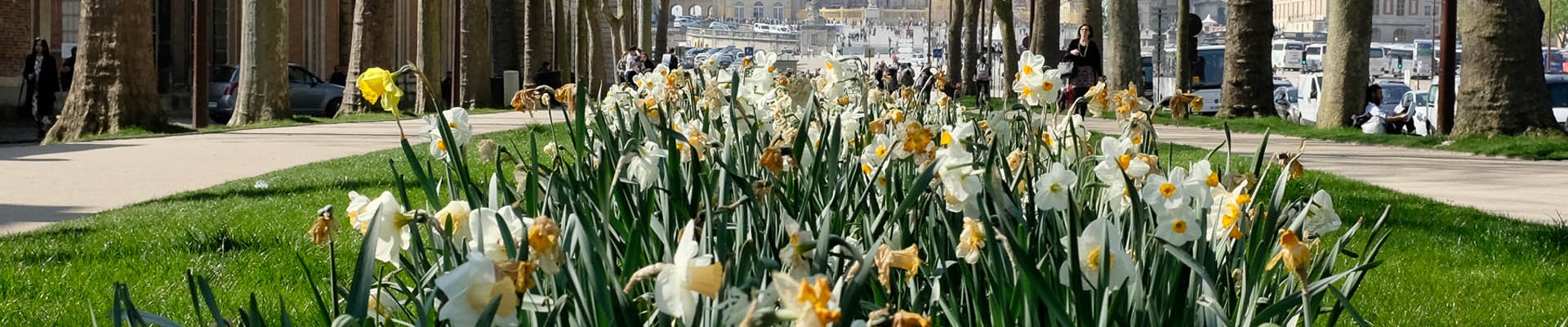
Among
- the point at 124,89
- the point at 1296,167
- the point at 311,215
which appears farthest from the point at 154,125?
the point at 1296,167

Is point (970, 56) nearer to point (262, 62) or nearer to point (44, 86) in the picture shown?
point (262, 62)

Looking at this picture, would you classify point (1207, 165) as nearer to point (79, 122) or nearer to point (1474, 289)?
point (1474, 289)

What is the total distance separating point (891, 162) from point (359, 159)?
9.33 metres

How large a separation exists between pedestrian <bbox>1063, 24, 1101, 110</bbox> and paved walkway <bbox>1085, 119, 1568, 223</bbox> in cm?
126

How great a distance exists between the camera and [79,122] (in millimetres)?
17422

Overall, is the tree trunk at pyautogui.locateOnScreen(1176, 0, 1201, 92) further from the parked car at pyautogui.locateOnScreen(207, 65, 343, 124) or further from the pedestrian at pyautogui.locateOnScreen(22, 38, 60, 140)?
the pedestrian at pyautogui.locateOnScreen(22, 38, 60, 140)

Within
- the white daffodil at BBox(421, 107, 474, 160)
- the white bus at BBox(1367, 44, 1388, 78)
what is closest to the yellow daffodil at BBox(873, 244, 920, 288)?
the white daffodil at BBox(421, 107, 474, 160)

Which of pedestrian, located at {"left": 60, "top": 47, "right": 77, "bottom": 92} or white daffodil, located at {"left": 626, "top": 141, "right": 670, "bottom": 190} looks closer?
white daffodil, located at {"left": 626, "top": 141, "right": 670, "bottom": 190}

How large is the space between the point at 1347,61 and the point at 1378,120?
120 centimetres

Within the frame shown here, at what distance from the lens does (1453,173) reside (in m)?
11.9

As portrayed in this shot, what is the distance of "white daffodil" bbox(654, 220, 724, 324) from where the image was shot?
1.68 meters

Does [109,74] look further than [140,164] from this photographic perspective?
Yes

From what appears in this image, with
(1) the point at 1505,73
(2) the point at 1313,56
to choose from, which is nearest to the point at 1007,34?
(1) the point at 1505,73

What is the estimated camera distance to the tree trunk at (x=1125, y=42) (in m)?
27.2
